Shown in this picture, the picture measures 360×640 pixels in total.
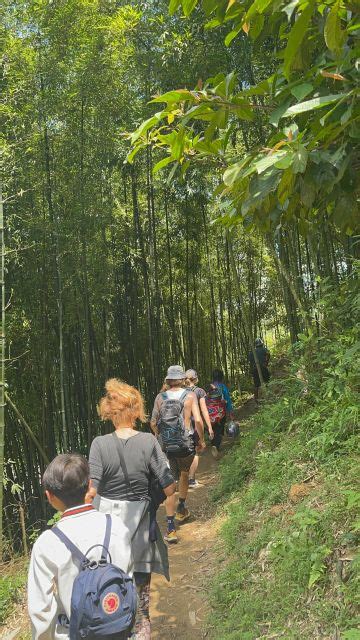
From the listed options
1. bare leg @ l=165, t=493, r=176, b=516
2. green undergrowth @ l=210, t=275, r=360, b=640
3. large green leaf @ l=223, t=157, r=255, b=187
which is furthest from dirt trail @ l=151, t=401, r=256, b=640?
large green leaf @ l=223, t=157, r=255, b=187

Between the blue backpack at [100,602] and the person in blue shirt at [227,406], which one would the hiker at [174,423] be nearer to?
the person in blue shirt at [227,406]

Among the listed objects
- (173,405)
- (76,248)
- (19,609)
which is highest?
(76,248)

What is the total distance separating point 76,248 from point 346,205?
5182 mm

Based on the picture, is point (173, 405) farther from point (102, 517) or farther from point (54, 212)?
point (54, 212)

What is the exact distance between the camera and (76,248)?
6.16 metres

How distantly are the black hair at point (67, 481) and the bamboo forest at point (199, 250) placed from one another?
809mm

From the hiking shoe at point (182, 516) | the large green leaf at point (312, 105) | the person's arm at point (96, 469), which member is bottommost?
the hiking shoe at point (182, 516)

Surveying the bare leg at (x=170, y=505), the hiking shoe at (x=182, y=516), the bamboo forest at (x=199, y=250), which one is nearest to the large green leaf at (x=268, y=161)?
the bamboo forest at (x=199, y=250)

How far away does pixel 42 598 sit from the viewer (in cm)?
129

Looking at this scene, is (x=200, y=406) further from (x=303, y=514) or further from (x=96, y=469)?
(x=96, y=469)

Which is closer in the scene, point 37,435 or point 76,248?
point 76,248

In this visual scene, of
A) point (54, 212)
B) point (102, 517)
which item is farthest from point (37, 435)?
point (102, 517)

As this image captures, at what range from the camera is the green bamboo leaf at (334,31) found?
98 cm

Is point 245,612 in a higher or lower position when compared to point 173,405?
lower
